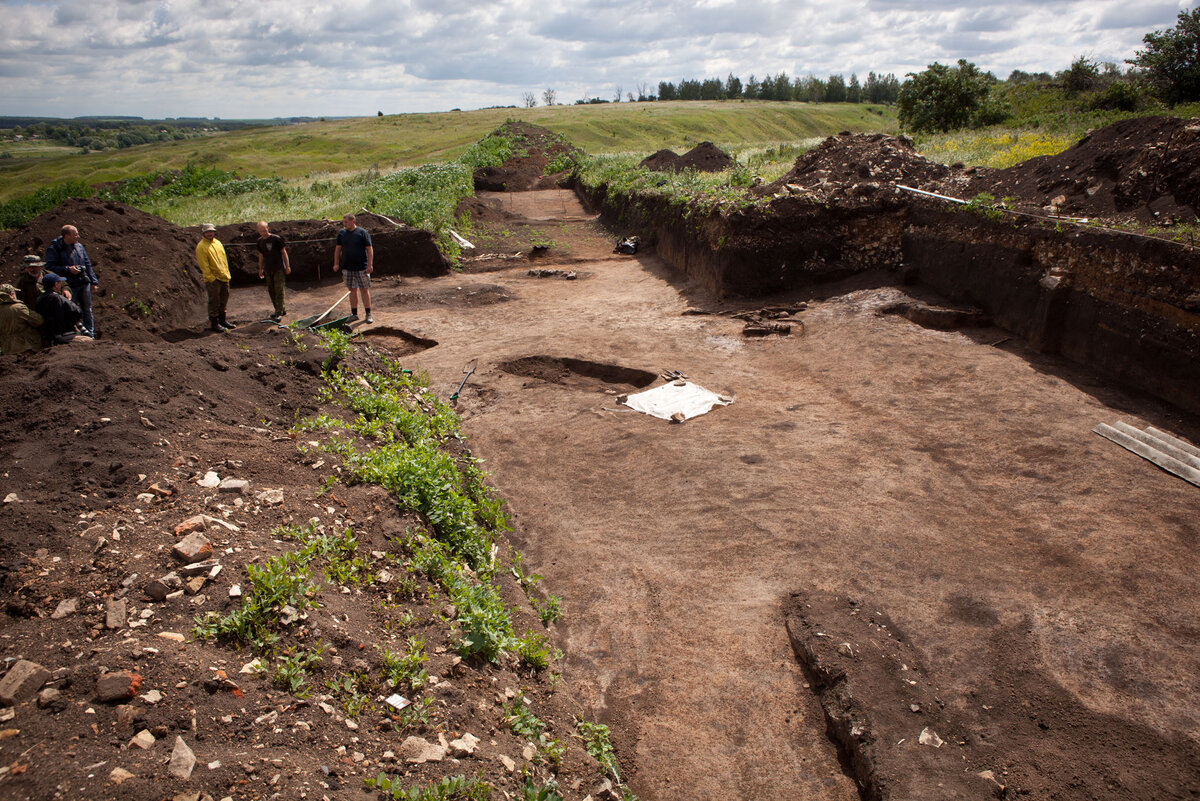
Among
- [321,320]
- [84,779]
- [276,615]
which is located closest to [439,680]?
[276,615]

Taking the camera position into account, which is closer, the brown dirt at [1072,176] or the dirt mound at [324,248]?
the brown dirt at [1072,176]

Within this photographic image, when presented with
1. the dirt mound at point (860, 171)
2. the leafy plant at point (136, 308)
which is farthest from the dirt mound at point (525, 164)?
the leafy plant at point (136, 308)

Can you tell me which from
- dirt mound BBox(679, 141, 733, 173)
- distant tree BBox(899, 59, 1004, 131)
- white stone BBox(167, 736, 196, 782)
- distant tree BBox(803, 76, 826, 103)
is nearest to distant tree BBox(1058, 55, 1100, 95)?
distant tree BBox(899, 59, 1004, 131)

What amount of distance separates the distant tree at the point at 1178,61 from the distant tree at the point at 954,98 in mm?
4896

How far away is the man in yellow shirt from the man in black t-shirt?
0.81 metres

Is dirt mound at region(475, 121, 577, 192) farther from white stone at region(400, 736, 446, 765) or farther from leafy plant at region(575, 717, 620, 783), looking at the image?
white stone at region(400, 736, 446, 765)

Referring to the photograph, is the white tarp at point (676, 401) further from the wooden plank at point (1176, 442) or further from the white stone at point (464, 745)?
the white stone at point (464, 745)

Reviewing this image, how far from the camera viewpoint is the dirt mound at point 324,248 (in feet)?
47.5

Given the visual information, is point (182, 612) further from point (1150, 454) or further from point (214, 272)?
point (214, 272)

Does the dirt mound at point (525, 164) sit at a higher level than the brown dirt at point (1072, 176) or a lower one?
higher

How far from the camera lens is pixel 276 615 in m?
3.65

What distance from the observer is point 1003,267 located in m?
9.48

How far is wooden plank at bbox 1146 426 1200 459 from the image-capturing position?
601 cm

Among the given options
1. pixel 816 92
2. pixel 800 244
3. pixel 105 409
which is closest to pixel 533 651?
pixel 105 409
